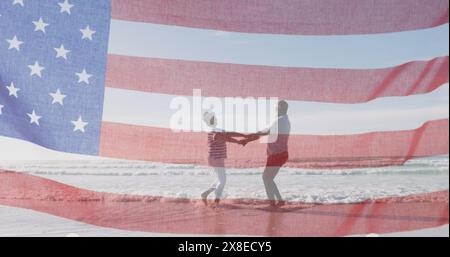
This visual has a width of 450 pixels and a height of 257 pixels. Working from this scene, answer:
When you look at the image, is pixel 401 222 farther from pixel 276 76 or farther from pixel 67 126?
pixel 67 126

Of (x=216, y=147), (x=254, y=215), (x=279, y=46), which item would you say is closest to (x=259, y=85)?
(x=279, y=46)

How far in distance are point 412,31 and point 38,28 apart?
2222mm

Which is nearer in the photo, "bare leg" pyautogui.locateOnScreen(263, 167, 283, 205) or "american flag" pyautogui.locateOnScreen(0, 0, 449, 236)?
"american flag" pyautogui.locateOnScreen(0, 0, 449, 236)

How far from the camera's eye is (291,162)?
8.88 ft

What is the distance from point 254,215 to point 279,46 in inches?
41.8

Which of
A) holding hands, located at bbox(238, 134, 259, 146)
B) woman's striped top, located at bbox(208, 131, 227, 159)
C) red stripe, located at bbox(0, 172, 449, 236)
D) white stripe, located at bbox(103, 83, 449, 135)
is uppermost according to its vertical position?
white stripe, located at bbox(103, 83, 449, 135)

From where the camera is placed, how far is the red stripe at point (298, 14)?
2.66 meters

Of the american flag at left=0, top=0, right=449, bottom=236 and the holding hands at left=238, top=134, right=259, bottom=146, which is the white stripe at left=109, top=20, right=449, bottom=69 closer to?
the american flag at left=0, top=0, right=449, bottom=236

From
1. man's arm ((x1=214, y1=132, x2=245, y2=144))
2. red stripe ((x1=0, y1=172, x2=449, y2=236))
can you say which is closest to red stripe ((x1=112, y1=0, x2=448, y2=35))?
man's arm ((x1=214, y1=132, x2=245, y2=144))

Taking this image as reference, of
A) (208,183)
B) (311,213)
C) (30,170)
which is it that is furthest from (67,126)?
(311,213)

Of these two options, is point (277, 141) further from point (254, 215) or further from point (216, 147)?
point (254, 215)

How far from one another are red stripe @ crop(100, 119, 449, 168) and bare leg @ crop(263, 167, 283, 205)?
0.24 ft

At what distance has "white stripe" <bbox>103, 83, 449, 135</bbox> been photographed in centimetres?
264

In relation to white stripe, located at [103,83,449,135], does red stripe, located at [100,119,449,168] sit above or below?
below
